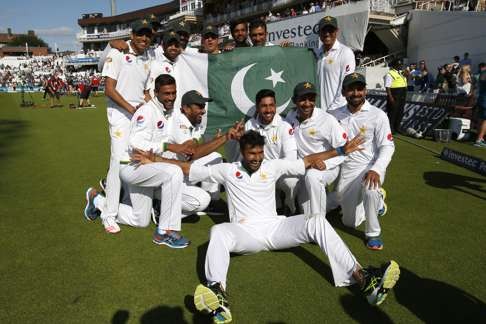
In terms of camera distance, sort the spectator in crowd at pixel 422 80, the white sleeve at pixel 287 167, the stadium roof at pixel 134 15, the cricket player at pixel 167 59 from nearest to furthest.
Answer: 1. the white sleeve at pixel 287 167
2. the cricket player at pixel 167 59
3. the spectator in crowd at pixel 422 80
4. the stadium roof at pixel 134 15

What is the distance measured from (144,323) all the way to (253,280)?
101 cm

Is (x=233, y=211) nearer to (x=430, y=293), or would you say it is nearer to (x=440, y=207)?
(x=430, y=293)

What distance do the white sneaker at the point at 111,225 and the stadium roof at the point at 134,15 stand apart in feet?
210

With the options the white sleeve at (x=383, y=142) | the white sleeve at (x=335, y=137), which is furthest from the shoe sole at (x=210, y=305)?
the white sleeve at (x=383, y=142)

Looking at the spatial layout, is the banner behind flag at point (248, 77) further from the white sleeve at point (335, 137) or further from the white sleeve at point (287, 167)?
the white sleeve at point (287, 167)

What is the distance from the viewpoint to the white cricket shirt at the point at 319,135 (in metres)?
4.38

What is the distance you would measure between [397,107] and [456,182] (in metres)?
4.96

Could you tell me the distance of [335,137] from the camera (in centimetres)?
436

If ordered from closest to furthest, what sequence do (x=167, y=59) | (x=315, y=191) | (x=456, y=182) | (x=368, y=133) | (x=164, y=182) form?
(x=164, y=182) < (x=315, y=191) < (x=368, y=133) < (x=167, y=59) < (x=456, y=182)

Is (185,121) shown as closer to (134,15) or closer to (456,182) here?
(456,182)

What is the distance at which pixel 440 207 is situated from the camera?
17.0 feet

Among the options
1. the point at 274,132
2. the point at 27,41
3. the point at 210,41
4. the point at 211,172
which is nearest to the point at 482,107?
the point at 210,41

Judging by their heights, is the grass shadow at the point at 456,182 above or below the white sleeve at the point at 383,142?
below

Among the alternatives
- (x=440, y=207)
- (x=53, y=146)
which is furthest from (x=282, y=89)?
(x=53, y=146)
